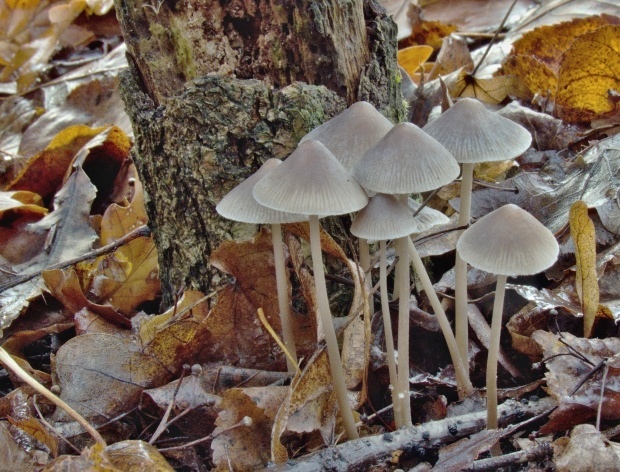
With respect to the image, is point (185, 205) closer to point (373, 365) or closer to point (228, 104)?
point (228, 104)

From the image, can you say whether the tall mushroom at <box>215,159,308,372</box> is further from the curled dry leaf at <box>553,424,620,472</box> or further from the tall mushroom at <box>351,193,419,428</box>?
the curled dry leaf at <box>553,424,620,472</box>

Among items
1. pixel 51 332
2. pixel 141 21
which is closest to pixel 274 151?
pixel 141 21

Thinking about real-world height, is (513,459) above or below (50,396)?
below

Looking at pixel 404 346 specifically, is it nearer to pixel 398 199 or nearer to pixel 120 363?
pixel 398 199

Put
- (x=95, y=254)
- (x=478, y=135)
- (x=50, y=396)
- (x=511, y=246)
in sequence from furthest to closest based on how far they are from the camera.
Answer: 1. (x=95, y=254)
2. (x=478, y=135)
3. (x=50, y=396)
4. (x=511, y=246)

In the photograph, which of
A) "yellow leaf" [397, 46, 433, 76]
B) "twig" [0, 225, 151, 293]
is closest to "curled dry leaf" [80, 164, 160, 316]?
"twig" [0, 225, 151, 293]

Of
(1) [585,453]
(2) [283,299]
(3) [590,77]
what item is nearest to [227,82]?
(2) [283,299]

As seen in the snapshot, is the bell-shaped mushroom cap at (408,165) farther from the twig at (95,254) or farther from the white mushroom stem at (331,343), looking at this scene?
the twig at (95,254)
